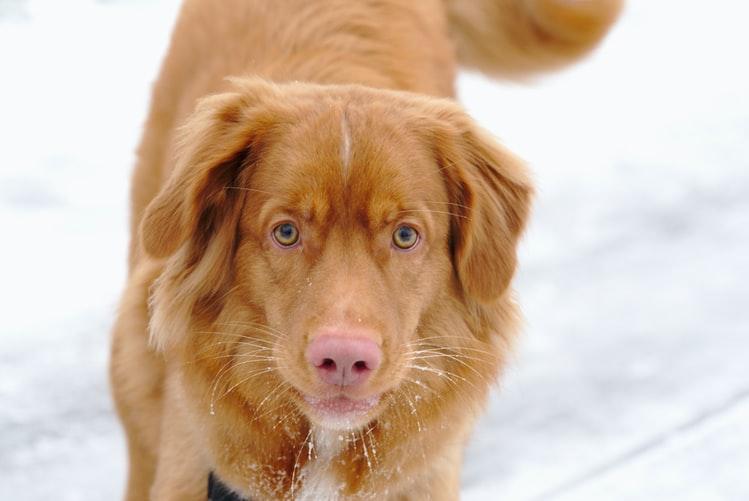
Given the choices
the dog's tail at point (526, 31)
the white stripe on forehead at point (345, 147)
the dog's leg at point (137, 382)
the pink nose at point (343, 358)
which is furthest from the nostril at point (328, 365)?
the dog's tail at point (526, 31)

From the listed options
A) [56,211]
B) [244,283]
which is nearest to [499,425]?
[244,283]

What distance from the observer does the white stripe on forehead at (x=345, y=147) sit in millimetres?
3303

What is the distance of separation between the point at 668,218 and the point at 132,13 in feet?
13.4

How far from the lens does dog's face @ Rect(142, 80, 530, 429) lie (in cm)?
324

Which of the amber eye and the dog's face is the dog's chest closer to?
the dog's face

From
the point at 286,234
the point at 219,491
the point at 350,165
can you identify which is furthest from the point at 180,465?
the point at 350,165

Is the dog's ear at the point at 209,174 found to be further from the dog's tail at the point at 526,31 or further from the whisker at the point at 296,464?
the dog's tail at the point at 526,31

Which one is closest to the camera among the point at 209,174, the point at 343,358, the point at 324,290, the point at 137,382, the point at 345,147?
the point at 343,358

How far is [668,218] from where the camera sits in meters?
6.61

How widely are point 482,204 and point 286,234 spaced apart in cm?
64

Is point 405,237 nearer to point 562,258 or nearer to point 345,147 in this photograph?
point 345,147

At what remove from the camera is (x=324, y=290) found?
3217 millimetres

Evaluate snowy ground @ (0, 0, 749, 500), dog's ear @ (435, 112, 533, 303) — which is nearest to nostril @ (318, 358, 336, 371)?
dog's ear @ (435, 112, 533, 303)

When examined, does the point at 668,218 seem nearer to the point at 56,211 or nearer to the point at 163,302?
the point at 56,211
